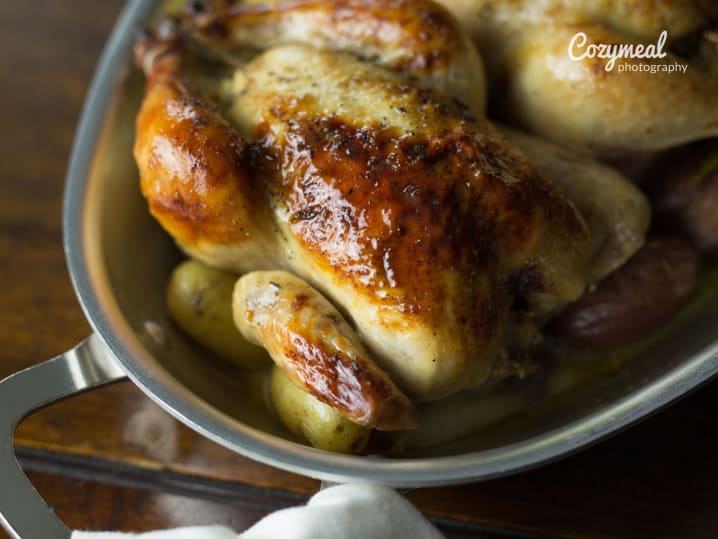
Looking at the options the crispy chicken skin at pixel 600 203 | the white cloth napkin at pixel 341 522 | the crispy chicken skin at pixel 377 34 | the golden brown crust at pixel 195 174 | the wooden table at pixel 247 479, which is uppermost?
the crispy chicken skin at pixel 377 34

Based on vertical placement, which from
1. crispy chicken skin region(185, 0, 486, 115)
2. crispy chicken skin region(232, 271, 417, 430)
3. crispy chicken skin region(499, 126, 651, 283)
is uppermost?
crispy chicken skin region(185, 0, 486, 115)

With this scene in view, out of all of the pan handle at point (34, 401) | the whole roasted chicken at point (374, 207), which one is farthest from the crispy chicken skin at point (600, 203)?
the pan handle at point (34, 401)

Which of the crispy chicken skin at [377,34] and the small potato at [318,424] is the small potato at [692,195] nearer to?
the crispy chicken skin at [377,34]

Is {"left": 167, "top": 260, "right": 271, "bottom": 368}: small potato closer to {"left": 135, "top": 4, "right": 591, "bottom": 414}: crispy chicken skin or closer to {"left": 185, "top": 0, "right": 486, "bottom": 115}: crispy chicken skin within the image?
{"left": 135, "top": 4, "right": 591, "bottom": 414}: crispy chicken skin

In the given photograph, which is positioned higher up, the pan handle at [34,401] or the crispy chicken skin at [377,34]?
the crispy chicken skin at [377,34]

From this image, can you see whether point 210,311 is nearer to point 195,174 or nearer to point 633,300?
point 195,174

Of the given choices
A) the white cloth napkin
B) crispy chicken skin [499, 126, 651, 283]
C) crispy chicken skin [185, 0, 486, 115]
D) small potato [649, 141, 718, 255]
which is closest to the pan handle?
the white cloth napkin

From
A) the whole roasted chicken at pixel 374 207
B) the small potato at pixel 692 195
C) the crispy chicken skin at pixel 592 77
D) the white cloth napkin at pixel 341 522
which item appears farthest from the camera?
the small potato at pixel 692 195

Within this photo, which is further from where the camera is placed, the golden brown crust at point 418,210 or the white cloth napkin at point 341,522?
the golden brown crust at point 418,210
